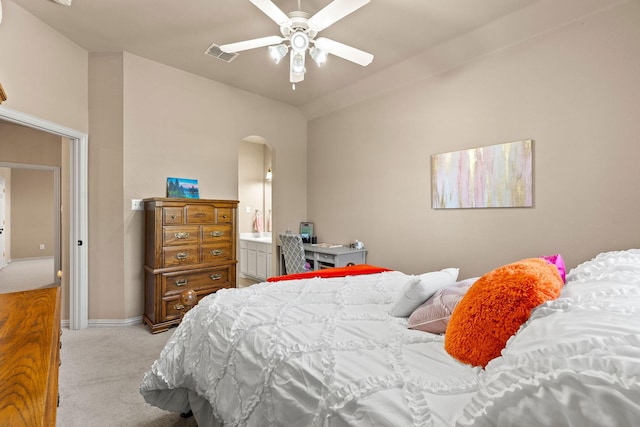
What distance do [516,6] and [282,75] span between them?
8.08 ft

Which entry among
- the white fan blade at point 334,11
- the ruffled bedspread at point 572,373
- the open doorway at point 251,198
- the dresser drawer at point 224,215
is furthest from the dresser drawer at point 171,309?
the ruffled bedspread at point 572,373

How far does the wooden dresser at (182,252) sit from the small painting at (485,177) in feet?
7.93

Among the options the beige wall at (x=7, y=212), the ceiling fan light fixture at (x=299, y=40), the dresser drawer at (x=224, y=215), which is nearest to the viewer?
the ceiling fan light fixture at (x=299, y=40)

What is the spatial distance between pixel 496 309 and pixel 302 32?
7.06ft

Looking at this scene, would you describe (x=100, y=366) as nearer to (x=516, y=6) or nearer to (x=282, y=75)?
(x=282, y=75)

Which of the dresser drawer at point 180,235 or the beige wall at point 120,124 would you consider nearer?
the beige wall at point 120,124

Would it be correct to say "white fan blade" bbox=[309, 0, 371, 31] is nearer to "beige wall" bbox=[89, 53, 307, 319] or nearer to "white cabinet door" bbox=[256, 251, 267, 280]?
"beige wall" bbox=[89, 53, 307, 319]

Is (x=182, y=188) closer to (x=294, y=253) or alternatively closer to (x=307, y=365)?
(x=294, y=253)

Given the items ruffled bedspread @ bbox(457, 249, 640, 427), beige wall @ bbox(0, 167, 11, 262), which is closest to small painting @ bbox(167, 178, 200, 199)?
ruffled bedspread @ bbox(457, 249, 640, 427)

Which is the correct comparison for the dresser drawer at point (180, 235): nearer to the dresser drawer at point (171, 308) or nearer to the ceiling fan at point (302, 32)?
the dresser drawer at point (171, 308)

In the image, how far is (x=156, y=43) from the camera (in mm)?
3236

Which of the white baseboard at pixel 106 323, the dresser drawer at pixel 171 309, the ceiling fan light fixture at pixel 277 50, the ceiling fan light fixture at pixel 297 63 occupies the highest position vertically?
the ceiling fan light fixture at pixel 277 50

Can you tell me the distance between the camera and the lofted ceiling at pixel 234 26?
8.58ft

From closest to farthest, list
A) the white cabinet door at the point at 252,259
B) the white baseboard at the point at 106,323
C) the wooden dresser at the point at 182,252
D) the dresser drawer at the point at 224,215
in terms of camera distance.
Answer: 1. the wooden dresser at the point at 182,252
2. the white baseboard at the point at 106,323
3. the dresser drawer at the point at 224,215
4. the white cabinet door at the point at 252,259
